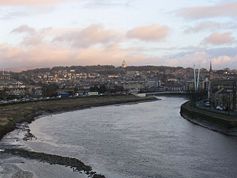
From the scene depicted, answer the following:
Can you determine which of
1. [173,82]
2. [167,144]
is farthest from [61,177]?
[173,82]

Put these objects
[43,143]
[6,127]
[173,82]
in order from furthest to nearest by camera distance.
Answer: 1. [173,82]
2. [6,127]
3. [43,143]

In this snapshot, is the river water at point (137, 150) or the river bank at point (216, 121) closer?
the river water at point (137, 150)

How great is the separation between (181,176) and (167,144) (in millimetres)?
7587

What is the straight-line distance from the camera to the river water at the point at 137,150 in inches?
676

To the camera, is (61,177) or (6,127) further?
(6,127)

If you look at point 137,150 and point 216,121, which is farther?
point 216,121

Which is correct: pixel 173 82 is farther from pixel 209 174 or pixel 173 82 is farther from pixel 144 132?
pixel 209 174

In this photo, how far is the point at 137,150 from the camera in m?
21.9

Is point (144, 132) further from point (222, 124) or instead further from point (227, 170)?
point (227, 170)

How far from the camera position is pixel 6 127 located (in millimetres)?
32562

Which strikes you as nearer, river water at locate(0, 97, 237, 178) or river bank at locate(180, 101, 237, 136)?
river water at locate(0, 97, 237, 178)

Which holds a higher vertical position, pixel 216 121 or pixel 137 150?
pixel 216 121

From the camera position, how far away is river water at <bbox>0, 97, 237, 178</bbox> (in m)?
17.2

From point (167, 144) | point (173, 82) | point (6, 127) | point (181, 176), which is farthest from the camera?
point (173, 82)
